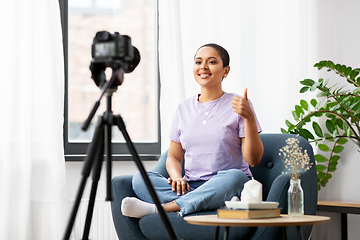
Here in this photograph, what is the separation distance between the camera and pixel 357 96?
7.82ft

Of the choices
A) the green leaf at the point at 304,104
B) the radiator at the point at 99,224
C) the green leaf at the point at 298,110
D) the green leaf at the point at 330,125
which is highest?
the green leaf at the point at 304,104

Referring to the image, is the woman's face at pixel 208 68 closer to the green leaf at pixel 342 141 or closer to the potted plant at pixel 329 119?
the potted plant at pixel 329 119

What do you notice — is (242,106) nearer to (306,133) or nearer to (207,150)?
(207,150)

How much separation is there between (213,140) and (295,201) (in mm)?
590

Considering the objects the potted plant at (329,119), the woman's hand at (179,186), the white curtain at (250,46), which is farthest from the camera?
the white curtain at (250,46)

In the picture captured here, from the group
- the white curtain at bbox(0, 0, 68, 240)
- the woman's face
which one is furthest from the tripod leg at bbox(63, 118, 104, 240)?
the white curtain at bbox(0, 0, 68, 240)

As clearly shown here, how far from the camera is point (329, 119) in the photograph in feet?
8.73

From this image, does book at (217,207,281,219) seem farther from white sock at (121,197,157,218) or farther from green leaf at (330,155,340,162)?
green leaf at (330,155,340,162)

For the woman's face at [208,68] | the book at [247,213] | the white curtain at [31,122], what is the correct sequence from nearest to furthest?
the book at [247,213]
the woman's face at [208,68]
the white curtain at [31,122]

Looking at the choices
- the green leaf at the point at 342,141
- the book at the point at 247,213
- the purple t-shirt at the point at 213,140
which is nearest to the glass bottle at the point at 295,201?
the book at the point at 247,213

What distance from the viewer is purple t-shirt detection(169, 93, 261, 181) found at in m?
2.00

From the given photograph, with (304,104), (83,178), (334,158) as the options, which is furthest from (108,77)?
(83,178)

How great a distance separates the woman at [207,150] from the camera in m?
1.76

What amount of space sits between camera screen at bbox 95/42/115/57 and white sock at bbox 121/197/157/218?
0.77 m
